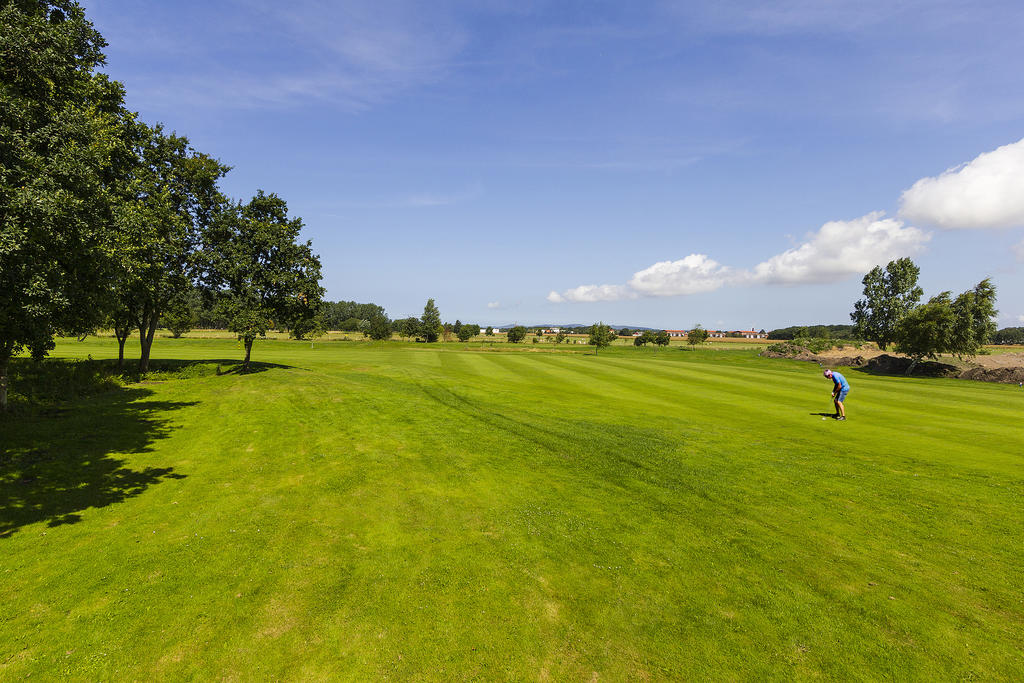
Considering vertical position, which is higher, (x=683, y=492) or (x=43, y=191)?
(x=43, y=191)

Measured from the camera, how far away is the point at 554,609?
252 inches

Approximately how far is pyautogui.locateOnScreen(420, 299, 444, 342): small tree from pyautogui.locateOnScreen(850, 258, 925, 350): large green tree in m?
115

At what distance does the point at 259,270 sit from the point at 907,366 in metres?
76.9

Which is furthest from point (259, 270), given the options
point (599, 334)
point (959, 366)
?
point (959, 366)

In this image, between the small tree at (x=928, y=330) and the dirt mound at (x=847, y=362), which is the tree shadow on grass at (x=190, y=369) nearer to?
the small tree at (x=928, y=330)

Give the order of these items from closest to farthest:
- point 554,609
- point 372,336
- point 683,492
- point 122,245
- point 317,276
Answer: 1. point 554,609
2. point 683,492
3. point 122,245
4. point 317,276
5. point 372,336

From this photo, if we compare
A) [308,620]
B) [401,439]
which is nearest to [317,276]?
[401,439]

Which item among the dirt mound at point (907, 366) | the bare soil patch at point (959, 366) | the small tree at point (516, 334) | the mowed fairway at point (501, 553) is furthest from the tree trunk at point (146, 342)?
the small tree at point (516, 334)

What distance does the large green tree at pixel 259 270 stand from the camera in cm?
2900

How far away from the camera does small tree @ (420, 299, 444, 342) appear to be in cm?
12607

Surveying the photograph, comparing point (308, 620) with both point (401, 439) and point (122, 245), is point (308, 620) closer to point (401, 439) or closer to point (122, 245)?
point (401, 439)

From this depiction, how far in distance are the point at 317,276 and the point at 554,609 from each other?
102 ft

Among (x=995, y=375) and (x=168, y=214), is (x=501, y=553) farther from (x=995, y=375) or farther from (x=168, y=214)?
(x=995, y=375)

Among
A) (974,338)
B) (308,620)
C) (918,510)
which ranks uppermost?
(974,338)
